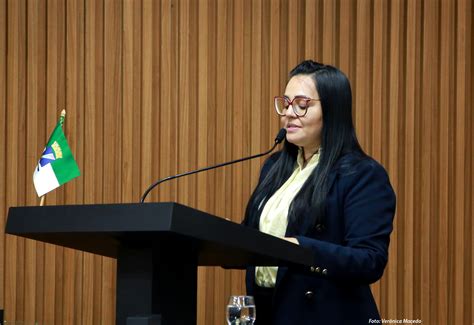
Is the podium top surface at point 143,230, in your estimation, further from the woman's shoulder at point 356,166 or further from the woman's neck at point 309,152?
the woman's neck at point 309,152

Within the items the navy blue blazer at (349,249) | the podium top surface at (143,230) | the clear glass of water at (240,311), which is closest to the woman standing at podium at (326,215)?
the navy blue blazer at (349,249)

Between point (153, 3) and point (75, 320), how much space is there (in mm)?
1687

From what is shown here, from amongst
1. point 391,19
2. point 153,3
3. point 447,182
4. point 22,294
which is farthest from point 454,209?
point 22,294

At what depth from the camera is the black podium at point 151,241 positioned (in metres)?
1.57

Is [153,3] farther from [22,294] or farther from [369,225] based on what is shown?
[369,225]

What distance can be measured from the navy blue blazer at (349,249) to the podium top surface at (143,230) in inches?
19.7

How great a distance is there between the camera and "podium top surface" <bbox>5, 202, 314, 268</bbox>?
1.55 meters

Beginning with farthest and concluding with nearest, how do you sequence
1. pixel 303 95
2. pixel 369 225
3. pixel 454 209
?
pixel 454 209 → pixel 303 95 → pixel 369 225

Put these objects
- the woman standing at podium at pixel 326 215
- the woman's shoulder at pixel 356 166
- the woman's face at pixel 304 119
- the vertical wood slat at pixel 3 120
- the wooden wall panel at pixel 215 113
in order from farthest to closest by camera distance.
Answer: the vertical wood slat at pixel 3 120 < the wooden wall panel at pixel 215 113 < the woman's face at pixel 304 119 < the woman's shoulder at pixel 356 166 < the woman standing at podium at pixel 326 215

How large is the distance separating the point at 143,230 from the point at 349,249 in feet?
3.04

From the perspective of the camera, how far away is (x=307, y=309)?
8.04 ft

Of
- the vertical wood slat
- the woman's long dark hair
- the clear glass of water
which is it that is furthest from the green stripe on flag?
the vertical wood slat

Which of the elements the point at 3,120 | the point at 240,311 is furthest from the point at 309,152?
the point at 3,120

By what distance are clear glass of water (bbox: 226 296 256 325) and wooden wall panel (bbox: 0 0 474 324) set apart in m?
2.12
